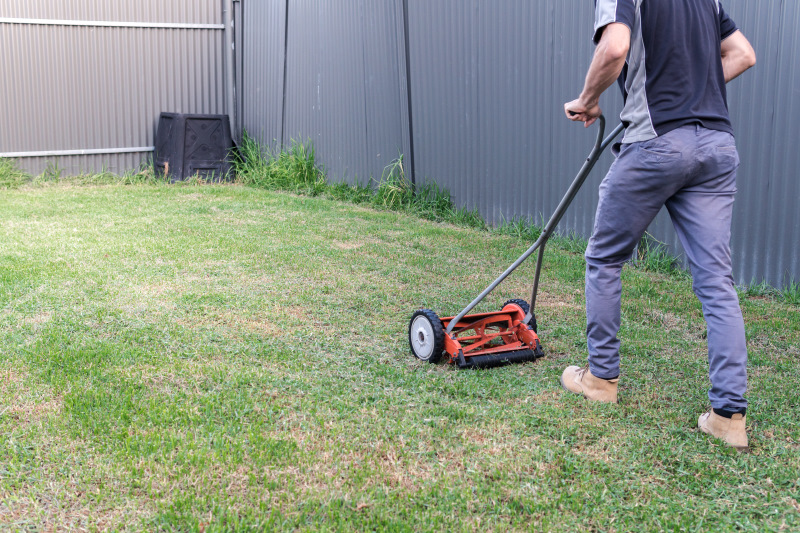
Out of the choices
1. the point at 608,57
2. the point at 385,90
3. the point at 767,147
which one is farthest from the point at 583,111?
the point at 385,90

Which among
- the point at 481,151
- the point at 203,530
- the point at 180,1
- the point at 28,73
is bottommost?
the point at 203,530

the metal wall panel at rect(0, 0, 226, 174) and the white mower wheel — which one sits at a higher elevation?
the metal wall panel at rect(0, 0, 226, 174)

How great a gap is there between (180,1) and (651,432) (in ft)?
31.6

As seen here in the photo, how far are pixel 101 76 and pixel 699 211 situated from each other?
925cm

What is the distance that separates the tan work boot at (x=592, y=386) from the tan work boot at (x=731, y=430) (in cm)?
40

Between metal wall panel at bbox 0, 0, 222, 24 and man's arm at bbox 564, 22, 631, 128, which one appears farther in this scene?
metal wall panel at bbox 0, 0, 222, 24

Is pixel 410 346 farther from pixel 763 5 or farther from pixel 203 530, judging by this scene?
pixel 763 5

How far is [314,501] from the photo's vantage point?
2.19 m

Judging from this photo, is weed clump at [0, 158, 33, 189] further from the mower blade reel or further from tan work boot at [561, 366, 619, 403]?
tan work boot at [561, 366, 619, 403]

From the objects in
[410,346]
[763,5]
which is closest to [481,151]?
[763,5]

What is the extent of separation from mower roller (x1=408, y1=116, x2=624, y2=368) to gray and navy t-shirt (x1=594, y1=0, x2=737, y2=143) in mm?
532

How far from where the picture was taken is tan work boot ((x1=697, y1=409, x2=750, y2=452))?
2537 millimetres

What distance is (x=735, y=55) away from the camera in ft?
9.14

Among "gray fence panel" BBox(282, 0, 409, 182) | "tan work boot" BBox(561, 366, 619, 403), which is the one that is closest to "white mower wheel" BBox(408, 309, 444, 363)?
"tan work boot" BBox(561, 366, 619, 403)
